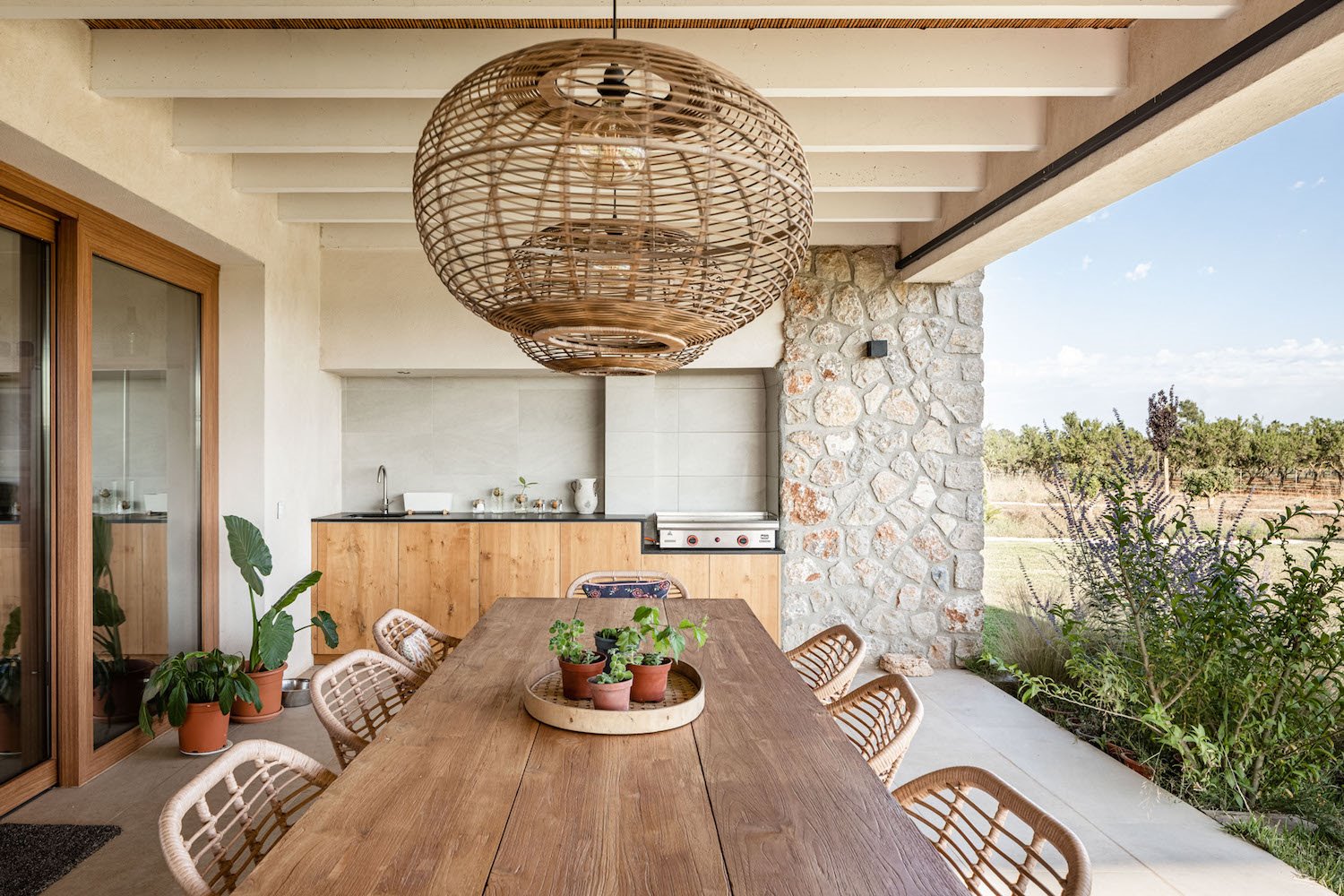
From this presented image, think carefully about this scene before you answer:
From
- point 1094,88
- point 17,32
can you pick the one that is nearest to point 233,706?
point 17,32

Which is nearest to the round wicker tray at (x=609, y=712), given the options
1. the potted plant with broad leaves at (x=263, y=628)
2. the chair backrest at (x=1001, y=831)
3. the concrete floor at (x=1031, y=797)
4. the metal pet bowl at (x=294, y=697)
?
the chair backrest at (x=1001, y=831)

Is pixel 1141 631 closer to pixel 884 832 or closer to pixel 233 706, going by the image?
pixel 884 832

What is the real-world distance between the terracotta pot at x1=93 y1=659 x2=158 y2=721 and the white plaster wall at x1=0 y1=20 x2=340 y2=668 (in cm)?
58

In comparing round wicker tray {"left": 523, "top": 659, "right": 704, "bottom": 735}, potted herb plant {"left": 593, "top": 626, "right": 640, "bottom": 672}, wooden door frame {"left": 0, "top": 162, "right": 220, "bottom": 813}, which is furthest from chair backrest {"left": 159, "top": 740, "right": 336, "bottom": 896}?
wooden door frame {"left": 0, "top": 162, "right": 220, "bottom": 813}

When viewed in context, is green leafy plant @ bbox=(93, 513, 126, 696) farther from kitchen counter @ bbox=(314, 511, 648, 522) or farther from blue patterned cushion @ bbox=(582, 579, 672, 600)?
blue patterned cushion @ bbox=(582, 579, 672, 600)

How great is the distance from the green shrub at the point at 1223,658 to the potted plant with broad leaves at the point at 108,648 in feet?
14.0

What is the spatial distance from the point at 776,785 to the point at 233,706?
345 cm

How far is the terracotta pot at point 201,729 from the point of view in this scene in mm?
3443

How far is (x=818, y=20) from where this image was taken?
267 centimetres

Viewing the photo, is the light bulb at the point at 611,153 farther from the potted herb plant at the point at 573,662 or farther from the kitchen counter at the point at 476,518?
the kitchen counter at the point at 476,518

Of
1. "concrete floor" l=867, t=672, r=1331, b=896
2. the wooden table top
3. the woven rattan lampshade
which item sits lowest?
"concrete floor" l=867, t=672, r=1331, b=896

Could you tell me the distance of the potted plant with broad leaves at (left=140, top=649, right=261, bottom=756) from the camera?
333 cm

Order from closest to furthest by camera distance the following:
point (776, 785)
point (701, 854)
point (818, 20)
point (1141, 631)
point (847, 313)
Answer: point (701, 854), point (776, 785), point (818, 20), point (1141, 631), point (847, 313)

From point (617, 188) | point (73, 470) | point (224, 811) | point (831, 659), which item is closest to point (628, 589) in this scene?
point (831, 659)
